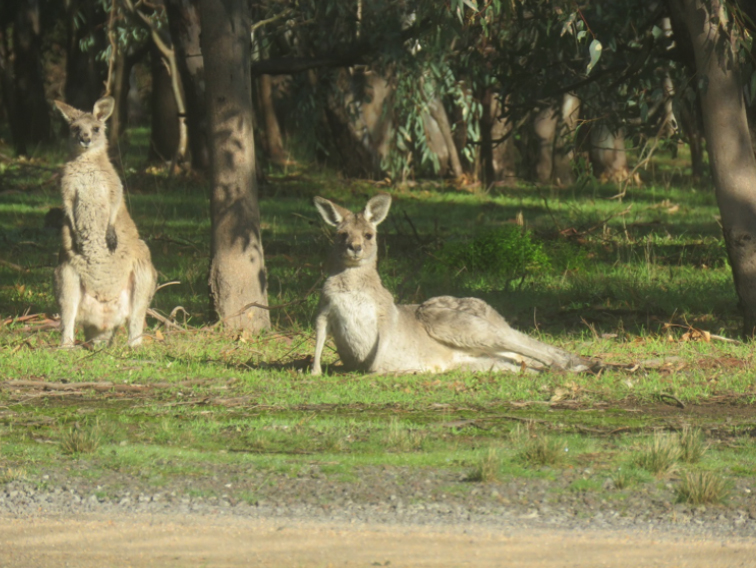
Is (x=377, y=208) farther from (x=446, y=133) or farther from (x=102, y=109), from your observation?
(x=446, y=133)

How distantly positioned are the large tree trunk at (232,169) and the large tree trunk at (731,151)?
3.72 meters

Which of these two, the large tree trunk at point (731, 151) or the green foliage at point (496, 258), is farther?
the green foliage at point (496, 258)

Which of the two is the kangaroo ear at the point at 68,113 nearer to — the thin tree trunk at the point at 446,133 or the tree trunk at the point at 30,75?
the thin tree trunk at the point at 446,133

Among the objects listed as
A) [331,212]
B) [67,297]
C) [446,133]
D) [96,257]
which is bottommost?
[67,297]

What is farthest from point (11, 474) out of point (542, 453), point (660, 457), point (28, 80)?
point (28, 80)

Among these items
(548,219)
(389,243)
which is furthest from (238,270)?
(548,219)

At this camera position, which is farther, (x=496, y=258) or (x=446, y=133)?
(x=446, y=133)

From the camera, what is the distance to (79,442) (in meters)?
6.19

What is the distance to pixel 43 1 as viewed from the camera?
95.8 feet

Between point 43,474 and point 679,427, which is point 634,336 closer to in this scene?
point 679,427

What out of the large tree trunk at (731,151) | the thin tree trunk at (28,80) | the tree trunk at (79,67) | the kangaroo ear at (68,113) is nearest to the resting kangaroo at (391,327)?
the large tree trunk at (731,151)

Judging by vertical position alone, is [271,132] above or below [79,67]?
below

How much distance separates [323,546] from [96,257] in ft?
20.0

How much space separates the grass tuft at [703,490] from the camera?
5289mm
